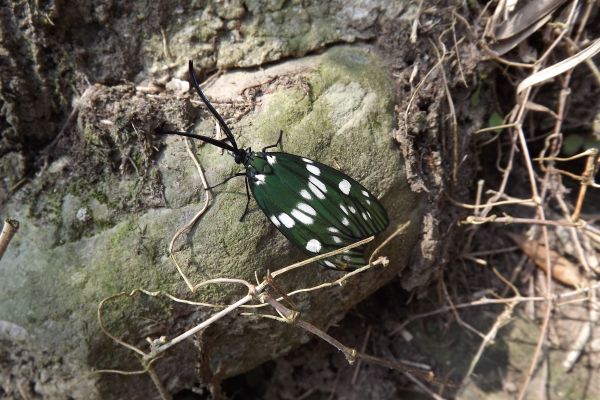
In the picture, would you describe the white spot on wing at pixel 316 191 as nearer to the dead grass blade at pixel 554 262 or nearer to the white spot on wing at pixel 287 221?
the white spot on wing at pixel 287 221

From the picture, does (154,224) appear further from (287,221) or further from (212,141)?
(287,221)

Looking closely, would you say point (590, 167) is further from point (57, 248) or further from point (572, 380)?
point (57, 248)

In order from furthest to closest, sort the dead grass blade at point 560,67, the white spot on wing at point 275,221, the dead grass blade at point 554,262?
1. the dead grass blade at point 554,262
2. the dead grass blade at point 560,67
3. the white spot on wing at point 275,221

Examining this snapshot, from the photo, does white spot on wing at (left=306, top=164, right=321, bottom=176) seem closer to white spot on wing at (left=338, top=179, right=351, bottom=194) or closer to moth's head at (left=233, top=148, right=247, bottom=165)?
white spot on wing at (left=338, top=179, right=351, bottom=194)

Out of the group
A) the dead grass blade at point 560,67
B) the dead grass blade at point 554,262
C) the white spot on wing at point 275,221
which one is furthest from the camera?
the dead grass blade at point 554,262

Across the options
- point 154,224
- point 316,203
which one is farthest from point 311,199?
point 154,224

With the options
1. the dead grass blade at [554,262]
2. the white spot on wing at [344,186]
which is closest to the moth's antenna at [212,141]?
the white spot on wing at [344,186]

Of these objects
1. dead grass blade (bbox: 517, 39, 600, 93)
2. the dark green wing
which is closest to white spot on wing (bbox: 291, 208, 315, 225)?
the dark green wing

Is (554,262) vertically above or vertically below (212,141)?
below
